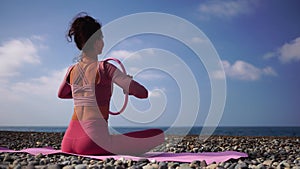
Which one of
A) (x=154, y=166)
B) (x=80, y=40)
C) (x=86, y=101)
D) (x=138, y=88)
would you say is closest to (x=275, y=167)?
(x=154, y=166)

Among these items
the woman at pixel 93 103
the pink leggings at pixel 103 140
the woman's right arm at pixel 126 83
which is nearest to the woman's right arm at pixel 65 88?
the woman at pixel 93 103

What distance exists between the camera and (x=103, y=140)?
471 cm

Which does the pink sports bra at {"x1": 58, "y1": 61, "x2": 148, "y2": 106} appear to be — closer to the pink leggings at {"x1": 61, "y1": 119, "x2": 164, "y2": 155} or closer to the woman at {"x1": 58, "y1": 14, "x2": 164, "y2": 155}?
the woman at {"x1": 58, "y1": 14, "x2": 164, "y2": 155}

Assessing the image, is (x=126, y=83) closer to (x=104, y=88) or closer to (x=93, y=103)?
(x=104, y=88)

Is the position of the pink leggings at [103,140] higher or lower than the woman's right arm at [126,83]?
lower

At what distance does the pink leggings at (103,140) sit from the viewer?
15.4 ft

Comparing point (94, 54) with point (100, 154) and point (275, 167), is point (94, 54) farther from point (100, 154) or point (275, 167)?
point (275, 167)

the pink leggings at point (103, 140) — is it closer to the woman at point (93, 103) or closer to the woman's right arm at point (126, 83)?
the woman at point (93, 103)

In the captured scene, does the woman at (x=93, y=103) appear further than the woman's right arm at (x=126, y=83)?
Yes

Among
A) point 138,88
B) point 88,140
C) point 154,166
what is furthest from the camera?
point 88,140

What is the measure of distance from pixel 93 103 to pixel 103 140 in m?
0.56

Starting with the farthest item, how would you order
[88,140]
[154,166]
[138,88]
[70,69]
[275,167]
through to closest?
[70,69]
[88,140]
[138,88]
[275,167]
[154,166]

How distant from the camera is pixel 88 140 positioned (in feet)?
15.5

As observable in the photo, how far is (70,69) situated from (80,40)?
0.51m
